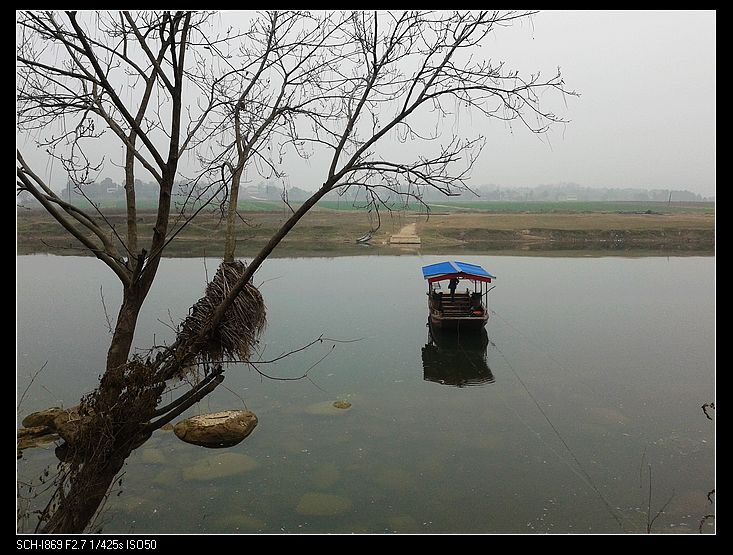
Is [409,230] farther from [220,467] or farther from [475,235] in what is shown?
[220,467]

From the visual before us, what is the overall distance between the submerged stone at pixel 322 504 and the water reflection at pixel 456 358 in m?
5.61

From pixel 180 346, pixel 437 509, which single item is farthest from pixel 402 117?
pixel 437 509

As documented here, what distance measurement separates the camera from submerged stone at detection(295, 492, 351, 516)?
24.1ft

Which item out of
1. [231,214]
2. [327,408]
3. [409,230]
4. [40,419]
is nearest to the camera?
[231,214]

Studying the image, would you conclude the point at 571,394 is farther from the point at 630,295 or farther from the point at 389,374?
the point at 630,295

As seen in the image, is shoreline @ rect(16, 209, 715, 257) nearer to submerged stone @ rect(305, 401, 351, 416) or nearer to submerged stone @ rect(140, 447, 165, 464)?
submerged stone @ rect(305, 401, 351, 416)

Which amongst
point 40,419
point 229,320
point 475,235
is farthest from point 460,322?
point 475,235

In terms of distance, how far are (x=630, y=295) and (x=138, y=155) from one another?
22181 mm

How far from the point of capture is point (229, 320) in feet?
19.7

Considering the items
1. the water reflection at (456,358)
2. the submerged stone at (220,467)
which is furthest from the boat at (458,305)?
the submerged stone at (220,467)

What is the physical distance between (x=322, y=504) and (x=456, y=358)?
793 cm

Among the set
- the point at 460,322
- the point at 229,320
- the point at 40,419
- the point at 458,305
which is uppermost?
the point at 229,320

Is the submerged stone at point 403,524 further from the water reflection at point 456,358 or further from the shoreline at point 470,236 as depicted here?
the shoreline at point 470,236

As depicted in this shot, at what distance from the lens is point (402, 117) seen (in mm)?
3986
